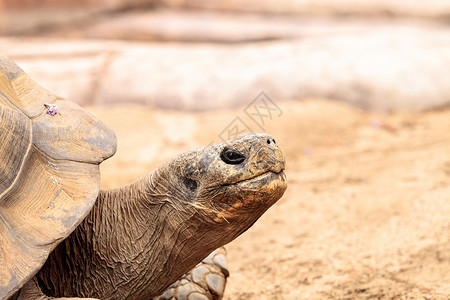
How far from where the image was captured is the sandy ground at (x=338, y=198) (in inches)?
115

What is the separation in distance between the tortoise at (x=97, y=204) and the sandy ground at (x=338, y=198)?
0.81 meters

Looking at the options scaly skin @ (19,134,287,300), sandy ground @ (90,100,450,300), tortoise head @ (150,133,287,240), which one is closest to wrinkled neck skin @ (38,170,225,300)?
scaly skin @ (19,134,287,300)

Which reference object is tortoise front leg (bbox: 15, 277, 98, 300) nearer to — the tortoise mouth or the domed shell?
the domed shell

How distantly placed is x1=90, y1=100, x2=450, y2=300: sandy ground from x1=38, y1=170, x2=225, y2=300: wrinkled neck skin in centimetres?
73

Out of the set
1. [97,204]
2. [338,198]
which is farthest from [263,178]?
[338,198]

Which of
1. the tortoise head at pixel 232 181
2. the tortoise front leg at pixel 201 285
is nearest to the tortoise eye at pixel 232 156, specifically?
the tortoise head at pixel 232 181

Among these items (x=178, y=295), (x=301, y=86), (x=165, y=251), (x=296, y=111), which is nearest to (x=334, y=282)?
(x=178, y=295)

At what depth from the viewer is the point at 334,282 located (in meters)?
2.91

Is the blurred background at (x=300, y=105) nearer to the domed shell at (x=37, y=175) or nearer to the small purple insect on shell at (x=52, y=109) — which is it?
the domed shell at (x=37, y=175)

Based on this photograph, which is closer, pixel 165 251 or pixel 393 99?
pixel 165 251

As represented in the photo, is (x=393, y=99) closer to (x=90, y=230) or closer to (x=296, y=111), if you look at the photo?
(x=296, y=111)

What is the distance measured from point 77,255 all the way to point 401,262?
72.2 inches

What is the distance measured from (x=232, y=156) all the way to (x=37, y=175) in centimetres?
82

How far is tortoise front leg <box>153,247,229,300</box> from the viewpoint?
267cm
